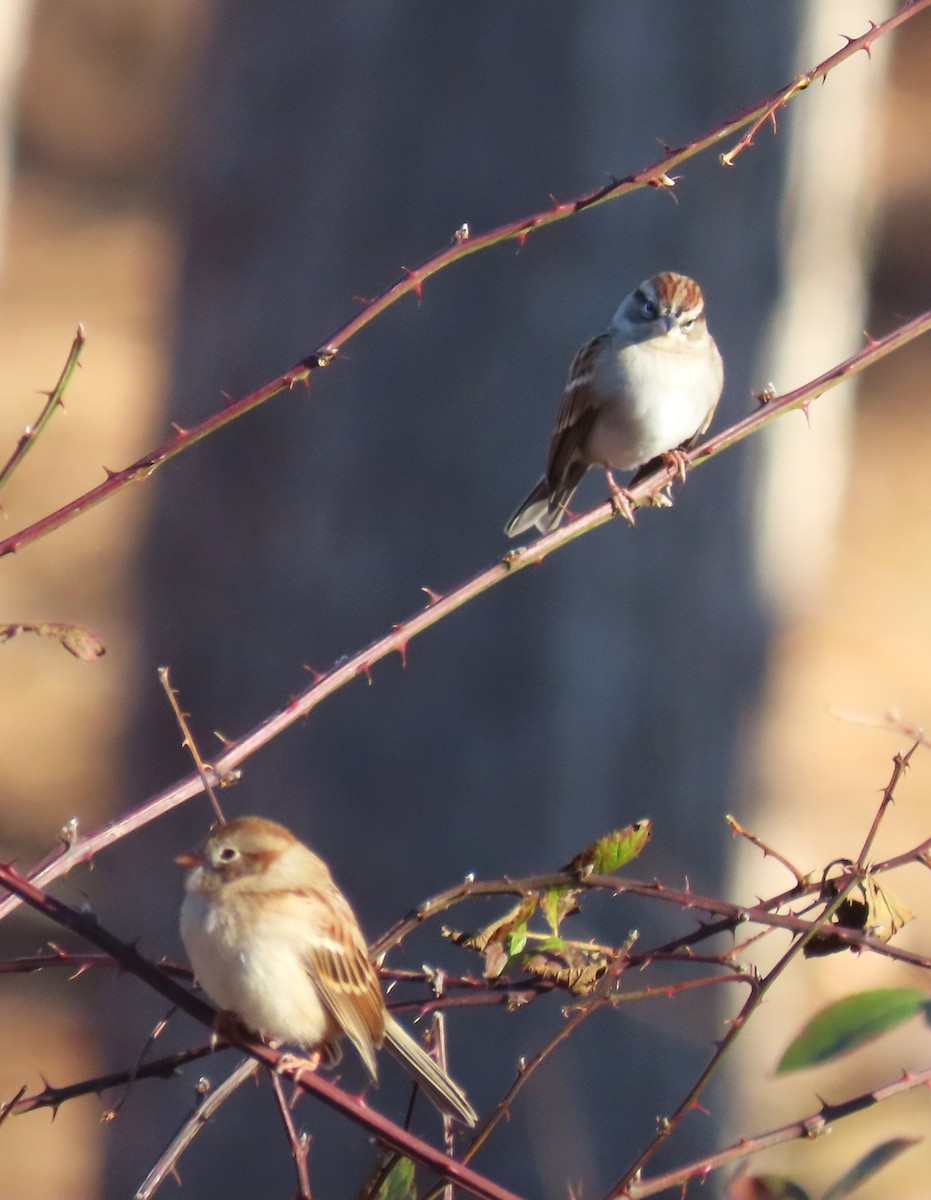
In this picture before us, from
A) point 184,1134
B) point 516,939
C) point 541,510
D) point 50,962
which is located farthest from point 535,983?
point 541,510

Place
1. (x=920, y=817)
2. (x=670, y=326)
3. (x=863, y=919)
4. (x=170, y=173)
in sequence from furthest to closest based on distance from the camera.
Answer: (x=170, y=173)
(x=920, y=817)
(x=670, y=326)
(x=863, y=919)

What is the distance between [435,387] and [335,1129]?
10.1 ft

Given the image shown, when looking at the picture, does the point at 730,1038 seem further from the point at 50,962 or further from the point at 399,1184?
the point at 50,962

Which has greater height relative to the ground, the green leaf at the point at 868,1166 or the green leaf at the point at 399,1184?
the green leaf at the point at 399,1184

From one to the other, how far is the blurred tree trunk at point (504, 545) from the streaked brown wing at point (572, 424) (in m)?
1.96

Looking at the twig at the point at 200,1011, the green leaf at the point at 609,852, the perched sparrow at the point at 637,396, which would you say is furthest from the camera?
the perched sparrow at the point at 637,396

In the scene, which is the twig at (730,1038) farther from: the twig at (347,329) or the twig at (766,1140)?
the twig at (347,329)

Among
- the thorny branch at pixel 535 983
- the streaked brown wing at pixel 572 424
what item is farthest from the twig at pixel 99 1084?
the streaked brown wing at pixel 572 424

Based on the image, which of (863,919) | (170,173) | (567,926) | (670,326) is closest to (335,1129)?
(567,926)

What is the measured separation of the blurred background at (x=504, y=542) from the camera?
19.6 feet

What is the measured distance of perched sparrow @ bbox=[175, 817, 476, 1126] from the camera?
2.13 metres

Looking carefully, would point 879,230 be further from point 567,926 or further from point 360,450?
point 567,926

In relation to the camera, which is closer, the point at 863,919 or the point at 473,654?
the point at 863,919

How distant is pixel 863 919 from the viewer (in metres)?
1.76
